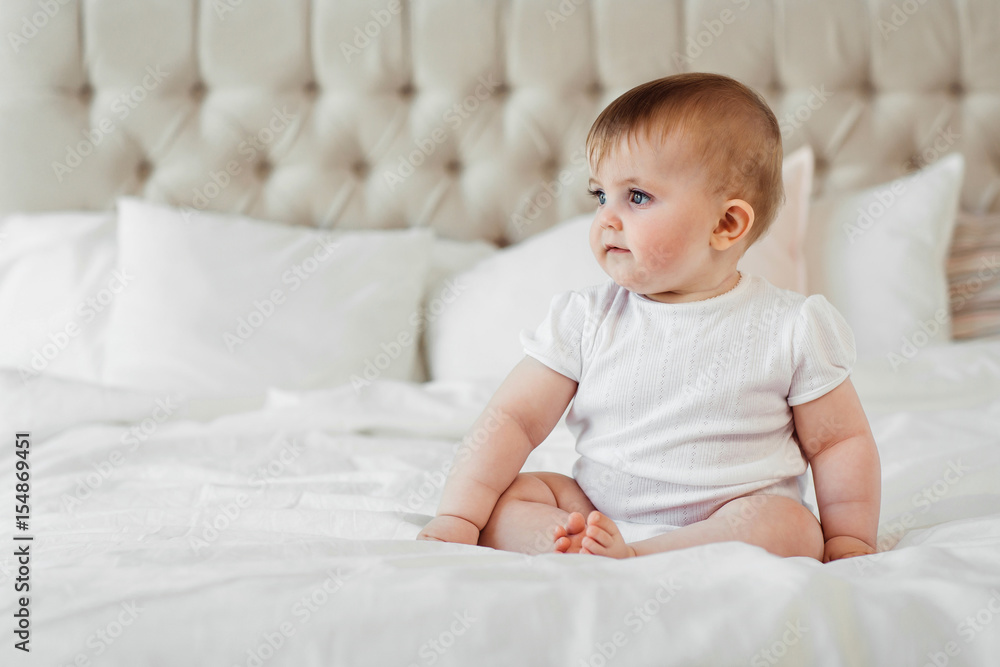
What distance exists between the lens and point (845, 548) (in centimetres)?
73

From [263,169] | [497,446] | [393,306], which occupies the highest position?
[263,169]

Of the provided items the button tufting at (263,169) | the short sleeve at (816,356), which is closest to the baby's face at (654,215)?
the short sleeve at (816,356)

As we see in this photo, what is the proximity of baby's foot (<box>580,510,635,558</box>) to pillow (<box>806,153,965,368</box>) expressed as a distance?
103 cm

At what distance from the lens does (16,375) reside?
1.21 meters

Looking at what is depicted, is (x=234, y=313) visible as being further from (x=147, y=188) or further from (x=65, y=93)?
(x=65, y=93)

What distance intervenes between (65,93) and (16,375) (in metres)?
0.83

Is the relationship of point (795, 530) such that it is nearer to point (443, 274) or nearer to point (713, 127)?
point (713, 127)

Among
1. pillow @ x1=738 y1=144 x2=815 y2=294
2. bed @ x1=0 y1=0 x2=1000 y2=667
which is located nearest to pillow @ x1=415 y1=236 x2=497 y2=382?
bed @ x1=0 y1=0 x2=1000 y2=667

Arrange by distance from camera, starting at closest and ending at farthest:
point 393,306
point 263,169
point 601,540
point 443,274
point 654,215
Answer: point 601,540, point 654,215, point 393,306, point 443,274, point 263,169

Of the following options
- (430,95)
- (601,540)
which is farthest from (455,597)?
(430,95)

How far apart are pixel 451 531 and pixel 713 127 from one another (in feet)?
1.50

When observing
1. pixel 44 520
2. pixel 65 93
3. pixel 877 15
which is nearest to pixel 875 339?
pixel 877 15

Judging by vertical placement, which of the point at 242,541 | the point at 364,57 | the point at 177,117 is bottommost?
the point at 242,541

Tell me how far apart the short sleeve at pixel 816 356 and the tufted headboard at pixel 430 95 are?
1.08 metres
